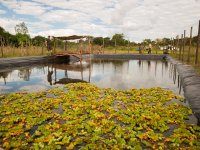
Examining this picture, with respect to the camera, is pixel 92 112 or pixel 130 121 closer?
pixel 130 121

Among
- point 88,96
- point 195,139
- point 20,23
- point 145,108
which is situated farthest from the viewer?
point 20,23

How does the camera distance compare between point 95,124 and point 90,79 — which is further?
point 90,79

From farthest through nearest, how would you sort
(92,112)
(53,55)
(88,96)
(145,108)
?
(53,55)
(88,96)
(145,108)
(92,112)

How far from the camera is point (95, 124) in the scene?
539 cm

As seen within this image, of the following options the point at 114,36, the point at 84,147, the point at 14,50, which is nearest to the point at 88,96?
the point at 84,147

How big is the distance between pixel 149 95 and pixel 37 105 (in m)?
4.21

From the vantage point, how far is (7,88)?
34.0 feet

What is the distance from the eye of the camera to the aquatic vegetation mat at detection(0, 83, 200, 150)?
14.9 ft

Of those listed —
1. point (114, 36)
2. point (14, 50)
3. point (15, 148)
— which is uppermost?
point (114, 36)

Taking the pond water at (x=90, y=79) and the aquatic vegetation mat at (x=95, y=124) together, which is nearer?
the aquatic vegetation mat at (x=95, y=124)

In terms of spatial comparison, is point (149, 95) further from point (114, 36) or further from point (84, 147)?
point (114, 36)

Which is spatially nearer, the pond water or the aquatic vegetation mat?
the aquatic vegetation mat

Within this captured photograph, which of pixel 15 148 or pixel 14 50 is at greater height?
pixel 14 50

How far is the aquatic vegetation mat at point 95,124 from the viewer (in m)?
4.54
